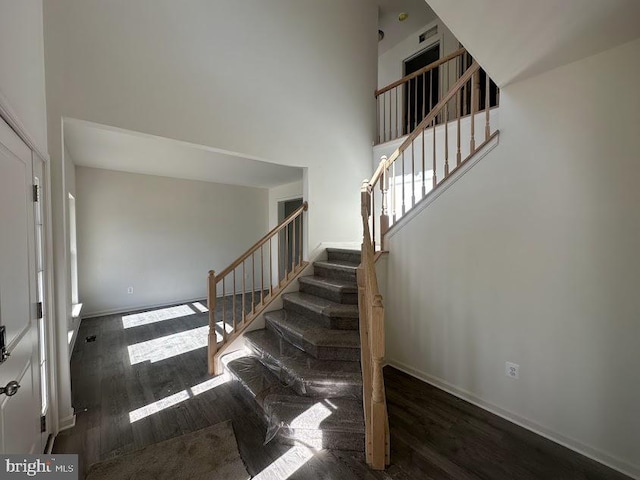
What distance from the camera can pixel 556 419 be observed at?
1.86m

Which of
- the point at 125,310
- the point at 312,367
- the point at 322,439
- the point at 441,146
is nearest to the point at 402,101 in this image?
the point at 441,146

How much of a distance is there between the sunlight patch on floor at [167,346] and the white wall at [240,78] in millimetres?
2045

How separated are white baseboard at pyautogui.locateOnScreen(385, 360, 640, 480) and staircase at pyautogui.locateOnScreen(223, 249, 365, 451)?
84 cm

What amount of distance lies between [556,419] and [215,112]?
3835mm

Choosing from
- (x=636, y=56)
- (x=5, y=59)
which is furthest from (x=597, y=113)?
(x=5, y=59)

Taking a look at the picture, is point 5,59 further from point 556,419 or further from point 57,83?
point 556,419

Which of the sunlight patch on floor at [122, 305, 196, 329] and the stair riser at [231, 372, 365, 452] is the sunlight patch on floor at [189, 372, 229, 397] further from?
the sunlight patch on floor at [122, 305, 196, 329]

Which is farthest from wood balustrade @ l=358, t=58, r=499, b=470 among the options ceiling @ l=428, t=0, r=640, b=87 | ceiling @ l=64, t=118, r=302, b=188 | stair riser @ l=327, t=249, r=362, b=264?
ceiling @ l=64, t=118, r=302, b=188

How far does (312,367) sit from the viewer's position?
2.22 metres

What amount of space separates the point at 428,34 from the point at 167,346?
21.5ft

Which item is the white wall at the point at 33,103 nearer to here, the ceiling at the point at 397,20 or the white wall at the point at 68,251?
the white wall at the point at 68,251

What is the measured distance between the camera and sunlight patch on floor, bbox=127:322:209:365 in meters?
3.04

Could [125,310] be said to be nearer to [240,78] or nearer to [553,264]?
[240,78]

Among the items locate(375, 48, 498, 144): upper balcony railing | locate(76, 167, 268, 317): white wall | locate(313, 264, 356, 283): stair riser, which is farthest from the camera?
locate(76, 167, 268, 317): white wall
